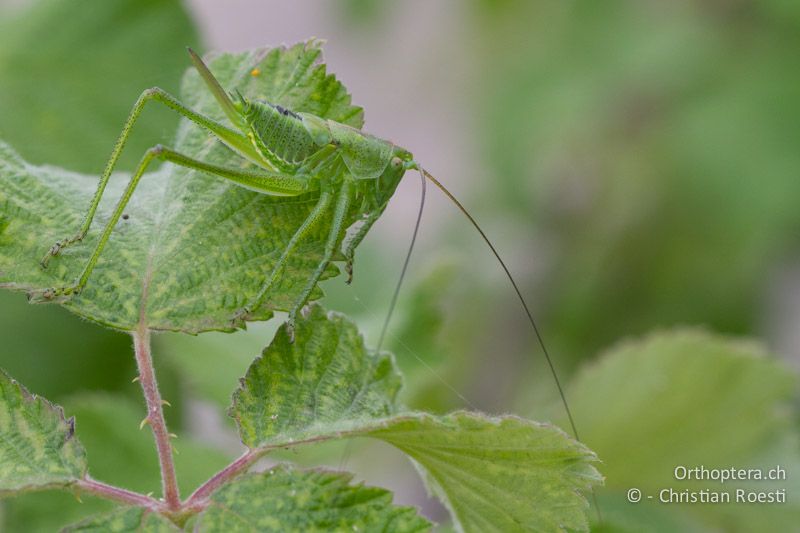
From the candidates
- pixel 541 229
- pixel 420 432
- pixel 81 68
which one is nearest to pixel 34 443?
pixel 420 432

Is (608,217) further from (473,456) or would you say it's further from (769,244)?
(473,456)

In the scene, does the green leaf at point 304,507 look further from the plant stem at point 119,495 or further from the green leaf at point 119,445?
the green leaf at point 119,445

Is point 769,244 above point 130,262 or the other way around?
above

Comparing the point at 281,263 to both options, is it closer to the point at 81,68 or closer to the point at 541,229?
the point at 81,68

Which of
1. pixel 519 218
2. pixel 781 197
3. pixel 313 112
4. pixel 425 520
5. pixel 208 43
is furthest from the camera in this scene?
pixel 519 218

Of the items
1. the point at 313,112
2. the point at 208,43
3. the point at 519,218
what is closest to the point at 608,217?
the point at 519,218

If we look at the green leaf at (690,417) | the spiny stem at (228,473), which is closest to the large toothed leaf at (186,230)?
the spiny stem at (228,473)

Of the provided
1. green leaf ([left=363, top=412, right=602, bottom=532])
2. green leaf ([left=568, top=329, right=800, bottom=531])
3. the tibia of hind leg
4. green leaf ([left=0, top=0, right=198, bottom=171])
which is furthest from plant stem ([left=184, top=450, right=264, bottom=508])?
green leaf ([left=0, top=0, right=198, bottom=171])
